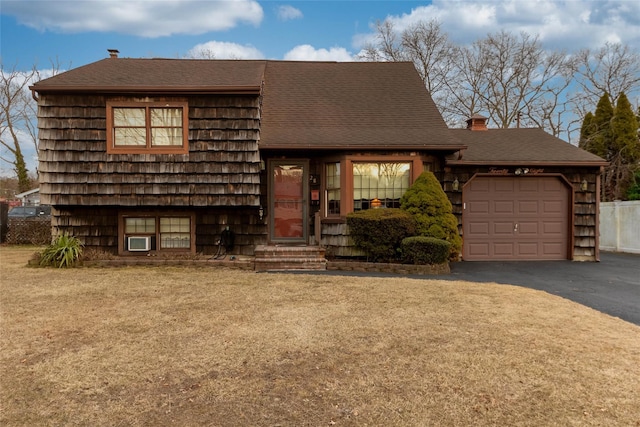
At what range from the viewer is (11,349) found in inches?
150

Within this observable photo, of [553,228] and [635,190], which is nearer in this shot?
[553,228]

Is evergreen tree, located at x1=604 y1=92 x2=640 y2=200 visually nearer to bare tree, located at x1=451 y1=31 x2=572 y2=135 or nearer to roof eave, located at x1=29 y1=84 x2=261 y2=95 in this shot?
bare tree, located at x1=451 y1=31 x2=572 y2=135

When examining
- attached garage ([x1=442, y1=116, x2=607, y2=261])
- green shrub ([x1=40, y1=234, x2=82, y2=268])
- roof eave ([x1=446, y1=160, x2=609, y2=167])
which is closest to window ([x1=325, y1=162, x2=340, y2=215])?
roof eave ([x1=446, y1=160, x2=609, y2=167])

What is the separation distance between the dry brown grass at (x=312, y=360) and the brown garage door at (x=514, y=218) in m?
4.33

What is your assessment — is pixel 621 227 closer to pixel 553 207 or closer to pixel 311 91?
pixel 553 207

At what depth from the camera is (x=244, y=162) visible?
29.8 feet

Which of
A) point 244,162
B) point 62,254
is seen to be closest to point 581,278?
point 244,162

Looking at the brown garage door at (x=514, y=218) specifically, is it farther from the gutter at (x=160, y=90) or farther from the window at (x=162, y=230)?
the window at (x=162, y=230)

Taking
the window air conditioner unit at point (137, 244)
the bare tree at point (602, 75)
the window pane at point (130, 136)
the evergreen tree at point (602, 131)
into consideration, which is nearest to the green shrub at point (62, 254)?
the window air conditioner unit at point (137, 244)

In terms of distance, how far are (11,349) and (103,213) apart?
6507 millimetres

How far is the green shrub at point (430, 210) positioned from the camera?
29.0 ft

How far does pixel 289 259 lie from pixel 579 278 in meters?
5.88

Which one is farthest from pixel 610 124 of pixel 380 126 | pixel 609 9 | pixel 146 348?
pixel 146 348

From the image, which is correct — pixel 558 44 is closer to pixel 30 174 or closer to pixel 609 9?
pixel 609 9
